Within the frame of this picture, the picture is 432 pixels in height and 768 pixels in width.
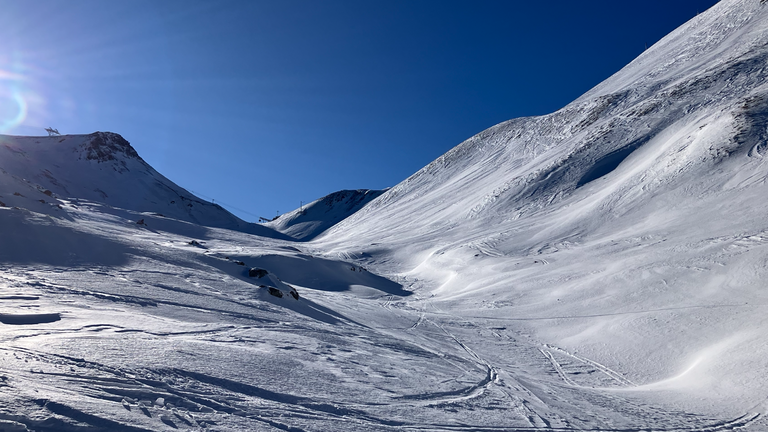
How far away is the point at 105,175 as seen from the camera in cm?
6231

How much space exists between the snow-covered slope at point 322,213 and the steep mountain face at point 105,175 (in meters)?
36.5

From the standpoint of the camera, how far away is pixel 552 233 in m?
28.1

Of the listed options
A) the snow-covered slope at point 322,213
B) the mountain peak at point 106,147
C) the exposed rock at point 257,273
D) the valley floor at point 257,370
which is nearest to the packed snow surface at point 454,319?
the valley floor at point 257,370

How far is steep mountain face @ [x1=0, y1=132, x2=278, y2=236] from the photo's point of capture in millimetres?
51719

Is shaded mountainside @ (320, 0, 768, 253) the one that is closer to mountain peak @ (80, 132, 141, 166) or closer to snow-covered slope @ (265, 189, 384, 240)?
snow-covered slope @ (265, 189, 384, 240)

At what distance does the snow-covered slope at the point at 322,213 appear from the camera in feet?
349

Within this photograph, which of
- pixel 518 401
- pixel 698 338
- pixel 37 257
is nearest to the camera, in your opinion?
pixel 518 401

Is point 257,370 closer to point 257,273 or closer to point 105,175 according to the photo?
point 257,273

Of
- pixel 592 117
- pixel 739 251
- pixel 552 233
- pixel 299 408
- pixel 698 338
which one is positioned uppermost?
pixel 592 117

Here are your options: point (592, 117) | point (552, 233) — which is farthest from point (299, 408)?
point (592, 117)

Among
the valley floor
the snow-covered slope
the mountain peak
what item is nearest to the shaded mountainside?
the valley floor

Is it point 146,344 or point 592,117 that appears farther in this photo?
point 592,117

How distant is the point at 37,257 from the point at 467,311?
50.5ft

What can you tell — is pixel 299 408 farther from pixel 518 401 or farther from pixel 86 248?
pixel 86 248
